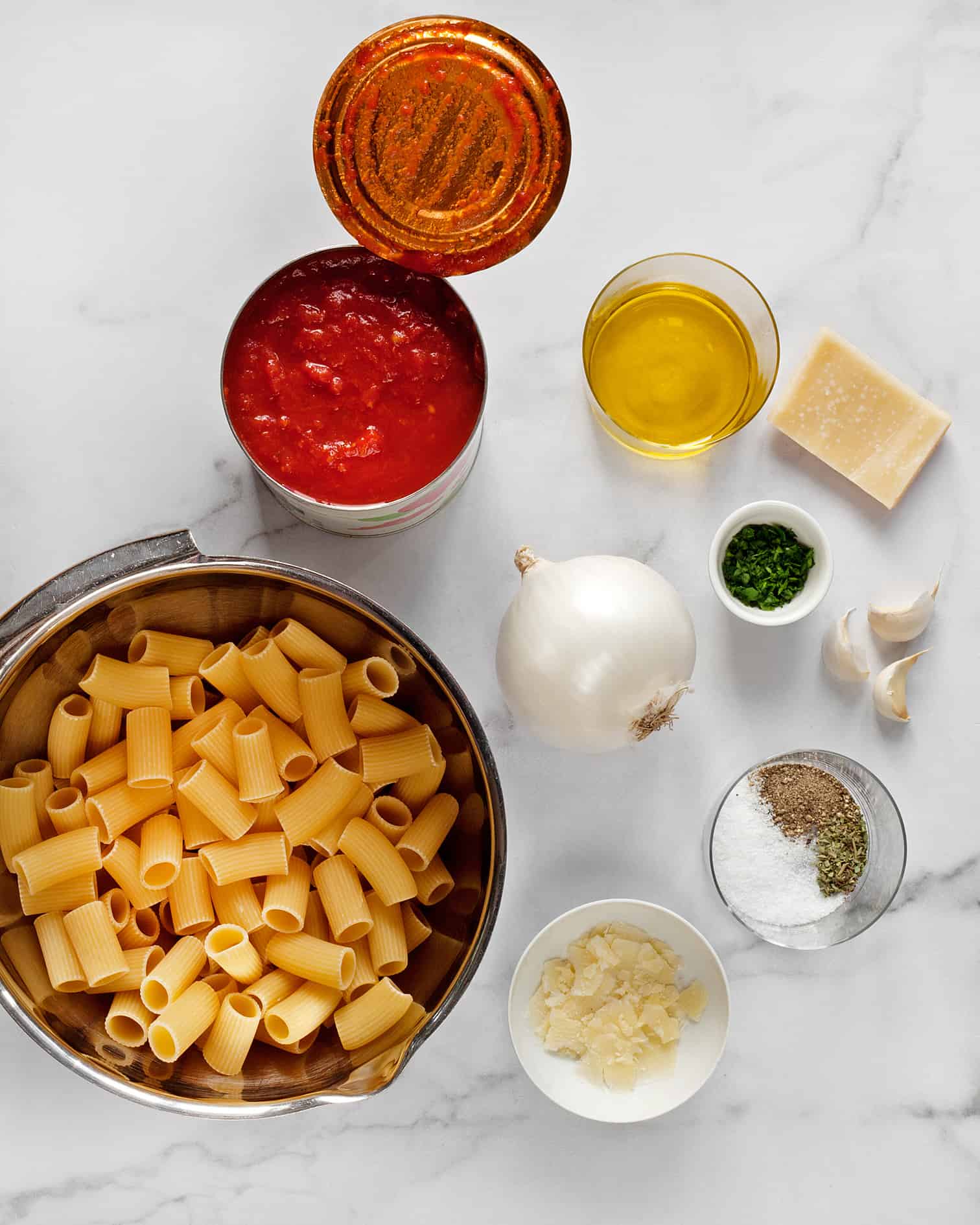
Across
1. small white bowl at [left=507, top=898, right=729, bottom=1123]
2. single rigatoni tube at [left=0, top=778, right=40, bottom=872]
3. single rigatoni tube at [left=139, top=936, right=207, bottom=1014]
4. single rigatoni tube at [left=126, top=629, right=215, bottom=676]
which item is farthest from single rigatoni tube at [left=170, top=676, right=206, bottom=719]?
small white bowl at [left=507, top=898, right=729, bottom=1123]

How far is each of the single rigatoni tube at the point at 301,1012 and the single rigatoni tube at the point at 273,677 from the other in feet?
1.18

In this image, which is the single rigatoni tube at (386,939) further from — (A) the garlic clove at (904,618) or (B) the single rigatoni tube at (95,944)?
(A) the garlic clove at (904,618)

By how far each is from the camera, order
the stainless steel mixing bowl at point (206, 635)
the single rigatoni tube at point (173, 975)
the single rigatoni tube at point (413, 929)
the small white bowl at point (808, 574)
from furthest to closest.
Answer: the small white bowl at point (808, 574) < the single rigatoni tube at point (413, 929) < the single rigatoni tube at point (173, 975) < the stainless steel mixing bowl at point (206, 635)

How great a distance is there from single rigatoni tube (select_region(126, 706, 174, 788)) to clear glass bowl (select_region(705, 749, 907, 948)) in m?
0.86

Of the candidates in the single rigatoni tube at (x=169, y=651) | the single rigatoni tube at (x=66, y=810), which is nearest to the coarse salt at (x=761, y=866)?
the single rigatoni tube at (x=169, y=651)

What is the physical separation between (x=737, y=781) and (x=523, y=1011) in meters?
0.51

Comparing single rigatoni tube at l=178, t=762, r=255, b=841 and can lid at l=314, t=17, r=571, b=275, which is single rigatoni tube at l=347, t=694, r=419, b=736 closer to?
single rigatoni tube at l=178, t=762, r=255, b=841

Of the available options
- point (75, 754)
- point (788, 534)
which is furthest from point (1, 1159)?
point (788, 534)

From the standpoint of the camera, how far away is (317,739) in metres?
→ 1.50

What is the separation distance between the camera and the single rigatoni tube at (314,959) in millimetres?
1437

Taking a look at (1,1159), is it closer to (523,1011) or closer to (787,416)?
(523,1011)

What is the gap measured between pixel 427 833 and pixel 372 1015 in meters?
0.26

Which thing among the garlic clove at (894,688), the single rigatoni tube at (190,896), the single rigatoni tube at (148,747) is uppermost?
the single rigatoni tube at (148,747)

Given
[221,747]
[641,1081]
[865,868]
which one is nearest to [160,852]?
[221,747]
